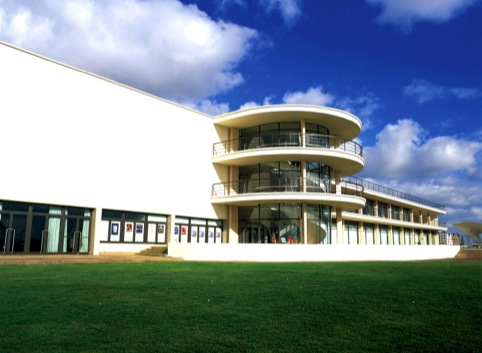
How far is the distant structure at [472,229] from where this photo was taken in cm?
6091

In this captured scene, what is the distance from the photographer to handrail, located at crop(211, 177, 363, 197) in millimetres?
25891

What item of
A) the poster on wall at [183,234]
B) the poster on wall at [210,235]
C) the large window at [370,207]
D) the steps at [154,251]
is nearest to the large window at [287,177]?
the poster on wall at [210,235]

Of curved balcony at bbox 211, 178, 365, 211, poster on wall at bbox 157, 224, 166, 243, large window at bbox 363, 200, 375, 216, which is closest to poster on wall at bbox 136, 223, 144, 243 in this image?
poster on wall at bbox 157, 224, 166, 243

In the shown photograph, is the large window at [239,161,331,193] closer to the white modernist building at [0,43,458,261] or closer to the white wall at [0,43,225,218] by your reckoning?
the white modernist building at [0,43,458,261]

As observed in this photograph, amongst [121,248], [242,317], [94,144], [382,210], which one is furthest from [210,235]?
[382,210]

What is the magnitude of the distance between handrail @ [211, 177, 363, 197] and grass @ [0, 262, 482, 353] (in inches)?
636

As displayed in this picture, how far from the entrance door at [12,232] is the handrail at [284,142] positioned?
12.7 meters

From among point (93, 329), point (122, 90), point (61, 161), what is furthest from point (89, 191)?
point (93, 329)

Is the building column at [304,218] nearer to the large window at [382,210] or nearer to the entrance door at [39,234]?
the entrance door at [39,234]

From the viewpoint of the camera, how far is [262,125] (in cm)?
2847

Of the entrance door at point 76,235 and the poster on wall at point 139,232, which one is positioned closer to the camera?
the entrance door at point 76,235

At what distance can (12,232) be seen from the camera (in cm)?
1952

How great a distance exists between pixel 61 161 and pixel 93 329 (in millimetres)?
16814

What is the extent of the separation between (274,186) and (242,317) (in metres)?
20.0
